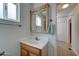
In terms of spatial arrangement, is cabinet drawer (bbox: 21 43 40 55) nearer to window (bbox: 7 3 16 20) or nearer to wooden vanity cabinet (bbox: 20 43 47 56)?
wooden vanity cabinet (bbox: 20 43 47 56)

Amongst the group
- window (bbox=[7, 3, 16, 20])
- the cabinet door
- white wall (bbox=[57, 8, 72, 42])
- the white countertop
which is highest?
window (bbox=[7, 3, 16, 20])

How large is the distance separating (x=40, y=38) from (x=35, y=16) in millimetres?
288

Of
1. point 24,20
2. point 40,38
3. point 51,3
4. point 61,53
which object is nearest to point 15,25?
point 24,20

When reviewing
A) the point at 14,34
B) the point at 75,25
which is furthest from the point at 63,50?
the point at 14,34

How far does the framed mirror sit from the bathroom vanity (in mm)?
140

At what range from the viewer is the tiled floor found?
1.42 meters

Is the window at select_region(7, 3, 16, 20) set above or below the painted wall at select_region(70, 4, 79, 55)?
above

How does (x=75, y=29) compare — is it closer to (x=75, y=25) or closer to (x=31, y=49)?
(x=75, y=25)

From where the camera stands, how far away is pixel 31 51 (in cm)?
144

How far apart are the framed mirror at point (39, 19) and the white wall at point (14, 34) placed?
6 cm

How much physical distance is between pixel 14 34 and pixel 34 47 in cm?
30

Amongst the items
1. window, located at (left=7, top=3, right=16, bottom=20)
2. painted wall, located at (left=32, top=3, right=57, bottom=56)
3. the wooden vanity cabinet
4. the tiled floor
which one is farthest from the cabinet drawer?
window, located at (left=7, top=3, right=16, bottom=20)

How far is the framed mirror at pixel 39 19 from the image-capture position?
4.80ft

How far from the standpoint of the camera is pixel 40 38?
4.79 feet
